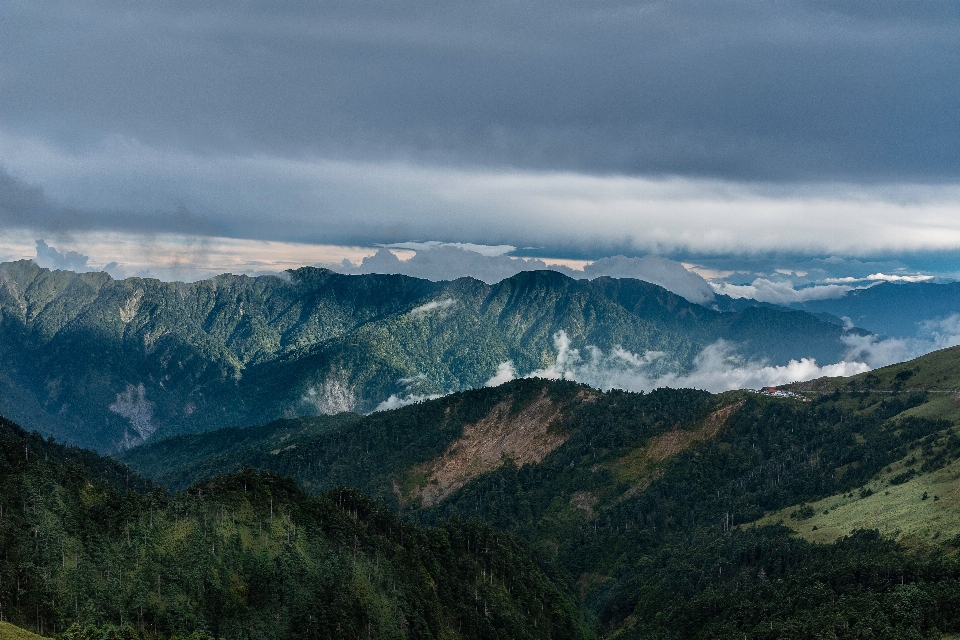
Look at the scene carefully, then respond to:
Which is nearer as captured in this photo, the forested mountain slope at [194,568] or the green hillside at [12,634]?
the green hillside at [12,634]

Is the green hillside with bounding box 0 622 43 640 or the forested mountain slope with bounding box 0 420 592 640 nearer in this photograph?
the green hillside with bounding box 0 622 43 640

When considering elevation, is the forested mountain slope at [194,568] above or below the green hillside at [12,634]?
below

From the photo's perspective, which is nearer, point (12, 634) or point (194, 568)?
point (12, 634)

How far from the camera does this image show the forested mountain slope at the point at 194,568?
460ft

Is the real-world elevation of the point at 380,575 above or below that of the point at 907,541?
below

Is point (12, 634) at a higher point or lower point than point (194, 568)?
higher

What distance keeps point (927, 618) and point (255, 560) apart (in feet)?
492

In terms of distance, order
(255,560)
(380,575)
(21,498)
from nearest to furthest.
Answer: (21,498) < (255,560) < (380,575)

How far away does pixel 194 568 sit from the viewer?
15962 cm

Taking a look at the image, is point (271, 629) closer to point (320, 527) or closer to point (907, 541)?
point (320, 527)

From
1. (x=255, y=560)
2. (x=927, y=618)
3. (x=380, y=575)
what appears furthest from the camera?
Result: (x=380, y=575)

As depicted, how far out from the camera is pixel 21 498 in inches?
6152

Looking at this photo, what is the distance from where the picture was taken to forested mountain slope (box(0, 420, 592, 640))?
140250mm

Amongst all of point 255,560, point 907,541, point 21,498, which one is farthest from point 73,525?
point 907,541
